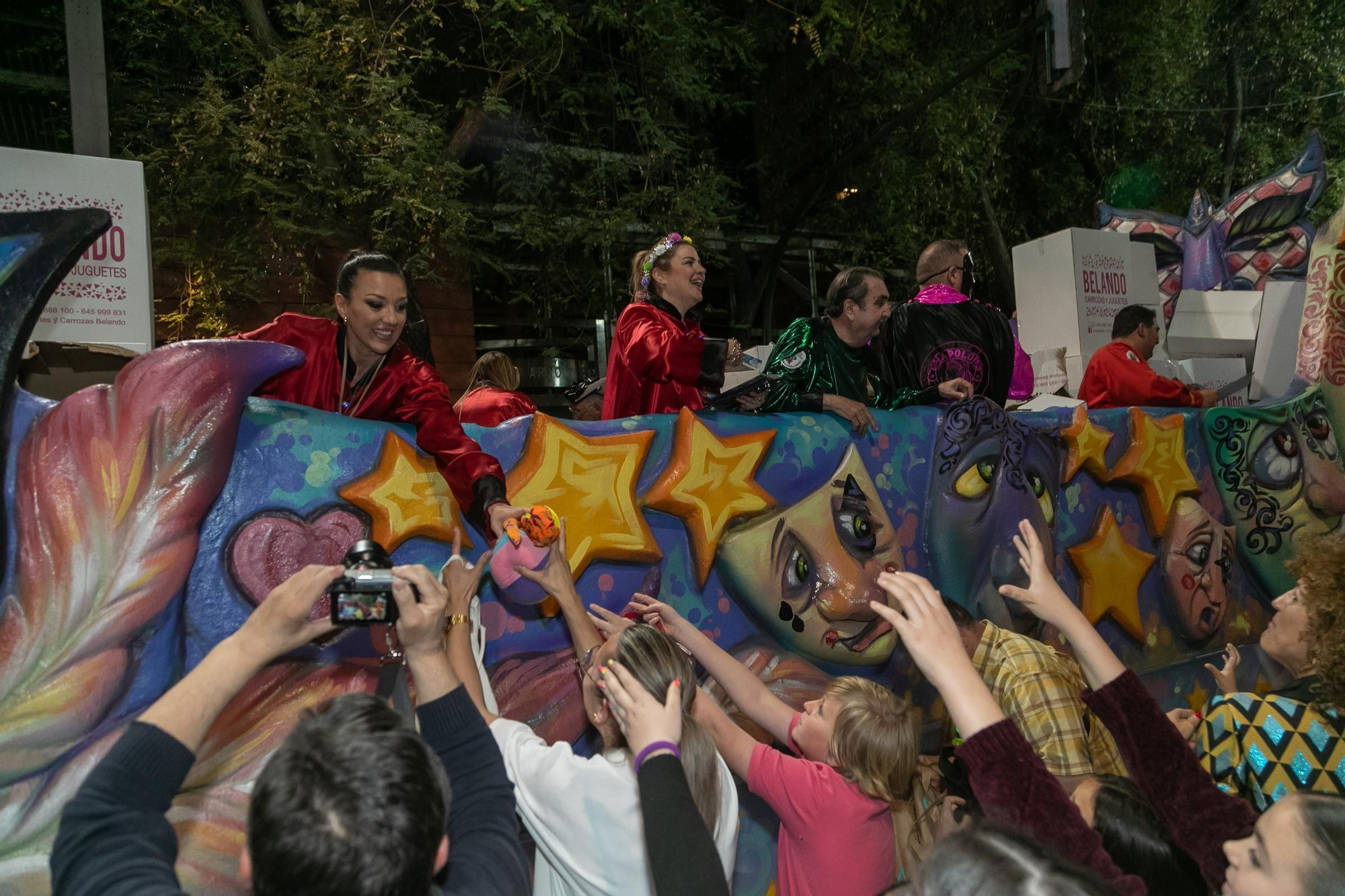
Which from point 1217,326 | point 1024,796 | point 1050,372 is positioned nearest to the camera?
point 1024,796

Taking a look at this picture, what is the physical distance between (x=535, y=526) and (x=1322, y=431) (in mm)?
4556

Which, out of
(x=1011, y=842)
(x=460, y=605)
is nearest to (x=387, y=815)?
(x=1011, y=842)

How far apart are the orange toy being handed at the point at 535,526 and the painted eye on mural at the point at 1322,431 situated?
4.41 metres

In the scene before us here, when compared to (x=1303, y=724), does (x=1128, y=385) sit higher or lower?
higher

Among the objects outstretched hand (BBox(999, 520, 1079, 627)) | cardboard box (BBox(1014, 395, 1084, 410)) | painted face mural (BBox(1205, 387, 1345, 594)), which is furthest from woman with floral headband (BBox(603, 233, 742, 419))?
painted face mural (BBox(1205, 387, 1345, 594))

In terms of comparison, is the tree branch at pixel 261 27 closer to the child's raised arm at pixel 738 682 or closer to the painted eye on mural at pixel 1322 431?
the child's raised arm at pixel 738 682

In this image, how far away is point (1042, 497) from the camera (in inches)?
173

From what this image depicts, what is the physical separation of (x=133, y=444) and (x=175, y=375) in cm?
19

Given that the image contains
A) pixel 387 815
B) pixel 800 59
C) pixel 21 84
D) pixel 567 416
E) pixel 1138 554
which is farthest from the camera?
pixel 800 59

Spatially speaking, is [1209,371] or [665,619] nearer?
[665,619]

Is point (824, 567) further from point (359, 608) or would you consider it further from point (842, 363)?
point (359, 608)

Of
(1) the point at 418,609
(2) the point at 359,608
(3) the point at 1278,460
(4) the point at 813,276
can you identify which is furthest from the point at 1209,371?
(2) the point at 359,608

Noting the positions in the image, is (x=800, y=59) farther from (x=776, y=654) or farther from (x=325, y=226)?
(x=776, y=654)

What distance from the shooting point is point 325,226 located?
7.03m
